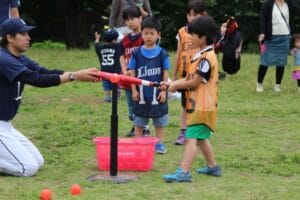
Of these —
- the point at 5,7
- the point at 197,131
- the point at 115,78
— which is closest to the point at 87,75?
the point at 115,78

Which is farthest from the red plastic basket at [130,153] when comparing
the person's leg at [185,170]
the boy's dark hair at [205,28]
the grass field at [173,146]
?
the boy's dark hair at [205,28]

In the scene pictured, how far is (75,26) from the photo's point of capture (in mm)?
21875

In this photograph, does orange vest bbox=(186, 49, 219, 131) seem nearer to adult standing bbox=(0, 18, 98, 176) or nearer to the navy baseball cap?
adult standing bbox=(0, 18, 98, 176)

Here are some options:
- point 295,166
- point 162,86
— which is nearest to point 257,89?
point 295,166

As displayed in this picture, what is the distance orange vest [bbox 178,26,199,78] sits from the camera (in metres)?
Answer: 7.24

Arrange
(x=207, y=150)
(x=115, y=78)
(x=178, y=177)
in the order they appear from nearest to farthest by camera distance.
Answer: (x=115, y=78), (x=178, y=177), (x=207, y=150)

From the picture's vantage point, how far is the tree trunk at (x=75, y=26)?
70.9 ft

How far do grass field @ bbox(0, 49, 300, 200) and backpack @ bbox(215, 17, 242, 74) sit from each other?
61 centimetres

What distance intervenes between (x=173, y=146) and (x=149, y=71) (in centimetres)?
102

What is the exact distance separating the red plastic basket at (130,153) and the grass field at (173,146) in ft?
0.41

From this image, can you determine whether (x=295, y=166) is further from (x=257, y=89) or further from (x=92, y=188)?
(x=257, y=89)

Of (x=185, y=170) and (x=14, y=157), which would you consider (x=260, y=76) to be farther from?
(x=14, y=157)

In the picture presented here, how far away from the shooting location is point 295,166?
6570 mm

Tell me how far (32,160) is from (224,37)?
490 centimetres
